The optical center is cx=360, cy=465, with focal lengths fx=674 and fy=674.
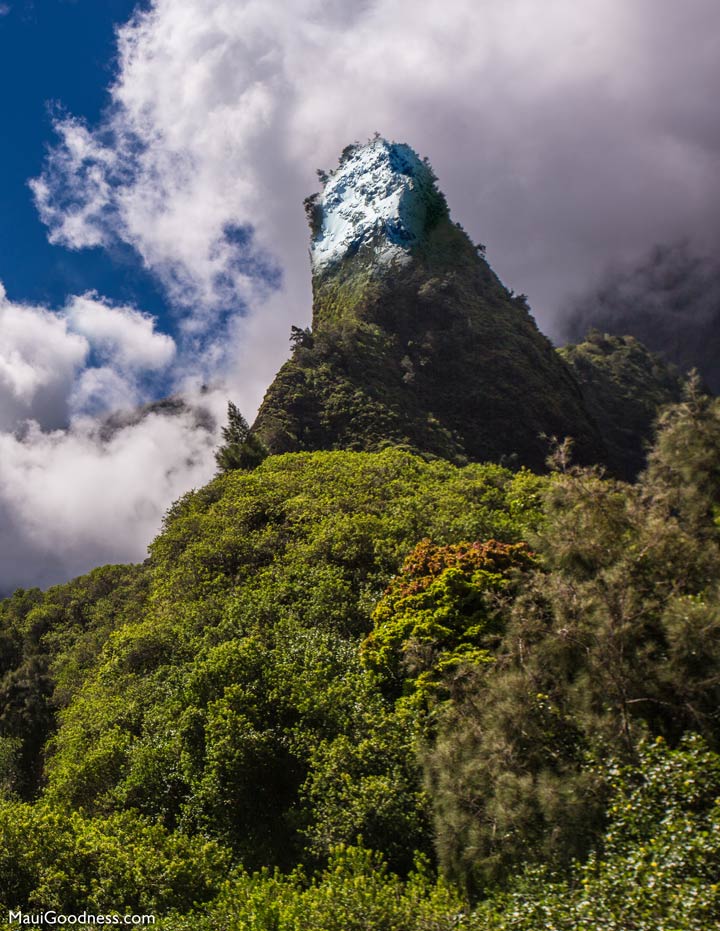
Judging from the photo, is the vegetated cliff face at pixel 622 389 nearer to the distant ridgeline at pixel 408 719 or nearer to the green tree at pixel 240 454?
the green tree at pixel 240 454

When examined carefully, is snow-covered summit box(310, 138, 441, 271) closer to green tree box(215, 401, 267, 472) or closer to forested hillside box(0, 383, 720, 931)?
green tree box(215, 401, 267, 472)

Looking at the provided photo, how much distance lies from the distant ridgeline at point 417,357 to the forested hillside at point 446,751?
3697cm

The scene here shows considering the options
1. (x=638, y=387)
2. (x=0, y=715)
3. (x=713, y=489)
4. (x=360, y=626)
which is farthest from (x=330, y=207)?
(x=713, y=489)

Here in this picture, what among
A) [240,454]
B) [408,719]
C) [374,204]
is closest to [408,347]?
[374,204]

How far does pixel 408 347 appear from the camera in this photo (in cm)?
6875

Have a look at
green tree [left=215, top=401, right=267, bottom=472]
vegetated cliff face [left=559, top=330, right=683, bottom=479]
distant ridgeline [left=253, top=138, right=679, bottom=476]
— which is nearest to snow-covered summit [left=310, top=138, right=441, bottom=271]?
distant ridgeline [left=253, top=138, right=679, bottom=476]

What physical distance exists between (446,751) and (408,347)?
5972 centimetres

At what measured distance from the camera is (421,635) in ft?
54.5

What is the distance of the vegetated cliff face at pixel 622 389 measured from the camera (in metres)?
75.9

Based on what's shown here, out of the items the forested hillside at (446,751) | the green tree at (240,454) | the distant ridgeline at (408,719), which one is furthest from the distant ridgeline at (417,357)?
the forested hillside at (446,751)

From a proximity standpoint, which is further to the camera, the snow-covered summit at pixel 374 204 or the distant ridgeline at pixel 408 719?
the snow-covered summit at pixel 374 204

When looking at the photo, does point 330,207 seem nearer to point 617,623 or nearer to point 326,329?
point 326,329

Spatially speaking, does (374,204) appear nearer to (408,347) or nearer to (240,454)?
(408,347)

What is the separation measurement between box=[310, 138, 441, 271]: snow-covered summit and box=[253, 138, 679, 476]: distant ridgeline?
0.16 metres
